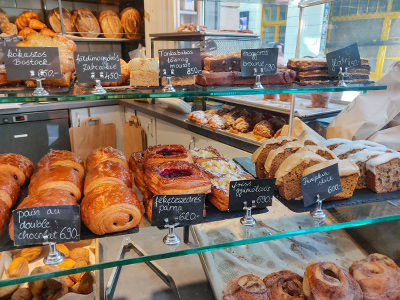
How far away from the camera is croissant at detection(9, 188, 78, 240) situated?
93 centimetres

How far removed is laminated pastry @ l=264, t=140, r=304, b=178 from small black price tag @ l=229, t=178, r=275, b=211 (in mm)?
240

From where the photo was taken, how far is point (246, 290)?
3.43 ft

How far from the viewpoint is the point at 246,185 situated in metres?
1.06

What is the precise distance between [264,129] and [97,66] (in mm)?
1421

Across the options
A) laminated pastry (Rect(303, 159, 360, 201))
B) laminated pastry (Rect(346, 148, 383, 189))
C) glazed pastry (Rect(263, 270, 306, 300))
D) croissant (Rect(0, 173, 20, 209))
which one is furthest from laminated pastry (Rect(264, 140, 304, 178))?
croissant (Rect(0, 173, 20, 209))

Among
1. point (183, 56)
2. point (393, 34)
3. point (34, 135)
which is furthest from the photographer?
point (34, 135)

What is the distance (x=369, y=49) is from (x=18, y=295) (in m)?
2.88

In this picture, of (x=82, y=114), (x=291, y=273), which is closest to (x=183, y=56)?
(x=291, y=273)

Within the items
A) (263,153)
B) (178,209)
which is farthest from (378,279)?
(178,209)

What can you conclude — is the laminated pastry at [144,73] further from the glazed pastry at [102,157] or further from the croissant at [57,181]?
the croissant at [57,181]

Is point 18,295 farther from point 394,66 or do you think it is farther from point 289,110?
point 394,66

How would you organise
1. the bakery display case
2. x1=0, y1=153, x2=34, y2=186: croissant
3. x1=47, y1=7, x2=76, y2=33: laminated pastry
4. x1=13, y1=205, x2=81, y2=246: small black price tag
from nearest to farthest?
x1=13, y1=205, x2=81, y2=246: small black price tag, the bakery display case, x1=0, y1=153, x2=34, y2=186: croissant, x1=47, y1=7, x2=76, y2=33: laminated pastry

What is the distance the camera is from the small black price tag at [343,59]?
1.44 m

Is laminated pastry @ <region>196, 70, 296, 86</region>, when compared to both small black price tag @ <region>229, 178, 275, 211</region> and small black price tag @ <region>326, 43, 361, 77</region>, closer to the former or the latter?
small black price tag @ <region>326, 43, 361, 77</region>
